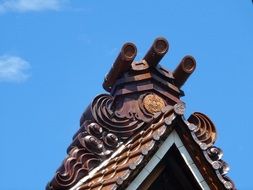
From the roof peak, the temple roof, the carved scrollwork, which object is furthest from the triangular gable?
the roof peak

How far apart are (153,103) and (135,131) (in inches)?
30.1

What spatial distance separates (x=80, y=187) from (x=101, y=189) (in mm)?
773

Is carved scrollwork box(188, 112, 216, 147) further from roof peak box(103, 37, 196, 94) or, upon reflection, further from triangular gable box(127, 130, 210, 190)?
triangular gable box(127, 130, 210, 190)

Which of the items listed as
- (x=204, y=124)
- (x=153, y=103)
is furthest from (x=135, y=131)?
(x=204, y=124)

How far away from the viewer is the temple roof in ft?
37.0

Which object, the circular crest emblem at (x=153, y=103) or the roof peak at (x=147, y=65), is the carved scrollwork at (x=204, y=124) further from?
the roof peak at (x=147, y=65)

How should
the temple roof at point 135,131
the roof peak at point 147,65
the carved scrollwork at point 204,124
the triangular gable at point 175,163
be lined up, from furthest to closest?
the carved scrollwork at point 204,124, the roof peak at point 147,65, the temple roof at point 135,131, the triangular gable at point 175,163

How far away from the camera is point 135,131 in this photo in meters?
12.9

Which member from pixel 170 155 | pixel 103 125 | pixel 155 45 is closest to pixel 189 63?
pixel 155 45

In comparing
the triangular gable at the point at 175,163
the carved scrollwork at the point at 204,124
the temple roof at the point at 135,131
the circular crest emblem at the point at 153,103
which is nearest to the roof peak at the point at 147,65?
the temple roof at the point at 135,131

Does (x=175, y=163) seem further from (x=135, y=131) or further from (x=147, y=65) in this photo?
(x=147, y=65)

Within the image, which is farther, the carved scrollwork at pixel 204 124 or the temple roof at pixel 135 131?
the carved scrollwork at pixel 204 124

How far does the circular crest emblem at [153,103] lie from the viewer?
13422mm

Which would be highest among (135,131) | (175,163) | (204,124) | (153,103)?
(153,103)
